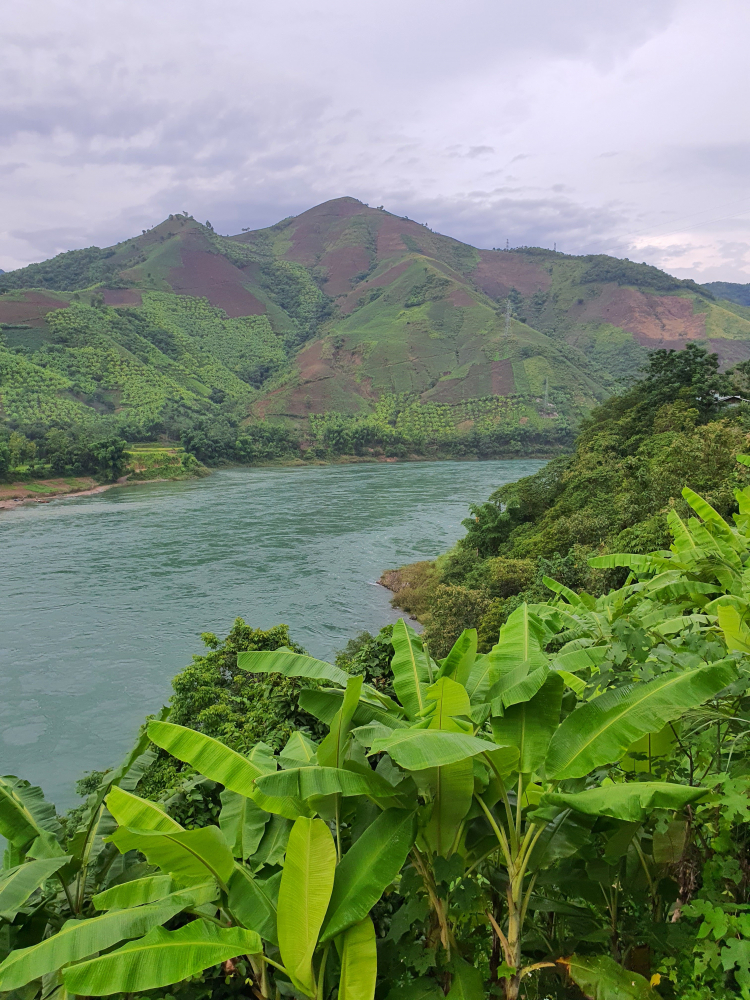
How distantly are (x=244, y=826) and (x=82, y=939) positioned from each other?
1.96 ft

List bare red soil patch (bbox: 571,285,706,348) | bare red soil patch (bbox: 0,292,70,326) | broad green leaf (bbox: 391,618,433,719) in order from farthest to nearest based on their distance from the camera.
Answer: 1. bare red soil patch (bbox: 571,285,706,348)
2. bare red soil patch (bbox: 0,292,70,326)
3. broad green leaf (bbox: 391,618,433,719)

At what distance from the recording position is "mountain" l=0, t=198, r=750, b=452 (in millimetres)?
62531

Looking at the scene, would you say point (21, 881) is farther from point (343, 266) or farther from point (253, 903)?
point (343, 266)

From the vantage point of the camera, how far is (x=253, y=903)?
180 cm

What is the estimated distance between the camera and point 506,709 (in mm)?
2055

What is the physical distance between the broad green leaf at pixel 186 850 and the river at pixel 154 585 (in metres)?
9.85

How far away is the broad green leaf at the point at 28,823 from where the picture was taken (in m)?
2.32

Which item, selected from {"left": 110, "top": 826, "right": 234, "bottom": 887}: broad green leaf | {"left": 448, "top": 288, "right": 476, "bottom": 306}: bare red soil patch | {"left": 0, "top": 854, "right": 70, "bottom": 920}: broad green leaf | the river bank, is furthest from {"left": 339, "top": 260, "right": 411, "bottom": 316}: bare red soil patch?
{"left": 110, "top": 826, "right": 234, "bottom": 887}: broad green leaf

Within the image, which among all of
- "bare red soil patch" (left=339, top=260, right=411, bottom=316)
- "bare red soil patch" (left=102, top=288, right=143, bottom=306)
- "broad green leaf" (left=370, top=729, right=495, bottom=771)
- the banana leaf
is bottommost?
the banana leaf

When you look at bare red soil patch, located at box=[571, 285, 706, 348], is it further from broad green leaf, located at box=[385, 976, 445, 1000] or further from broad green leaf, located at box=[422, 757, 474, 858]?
broad green leaf, located at box=[385, 976, 445, 1000]

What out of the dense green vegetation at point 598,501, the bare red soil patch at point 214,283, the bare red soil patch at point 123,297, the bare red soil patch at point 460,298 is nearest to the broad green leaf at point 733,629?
the dense green vegetation at point 598,501

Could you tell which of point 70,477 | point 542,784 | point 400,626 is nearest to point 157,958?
point 542,784

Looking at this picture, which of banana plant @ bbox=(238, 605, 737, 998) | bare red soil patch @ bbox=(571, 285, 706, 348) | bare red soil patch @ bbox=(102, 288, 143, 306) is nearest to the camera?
banana plant @ bbox=(238, 605, 737, 998)

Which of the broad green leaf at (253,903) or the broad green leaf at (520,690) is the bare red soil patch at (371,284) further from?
the broad green leaf at (253,903)
